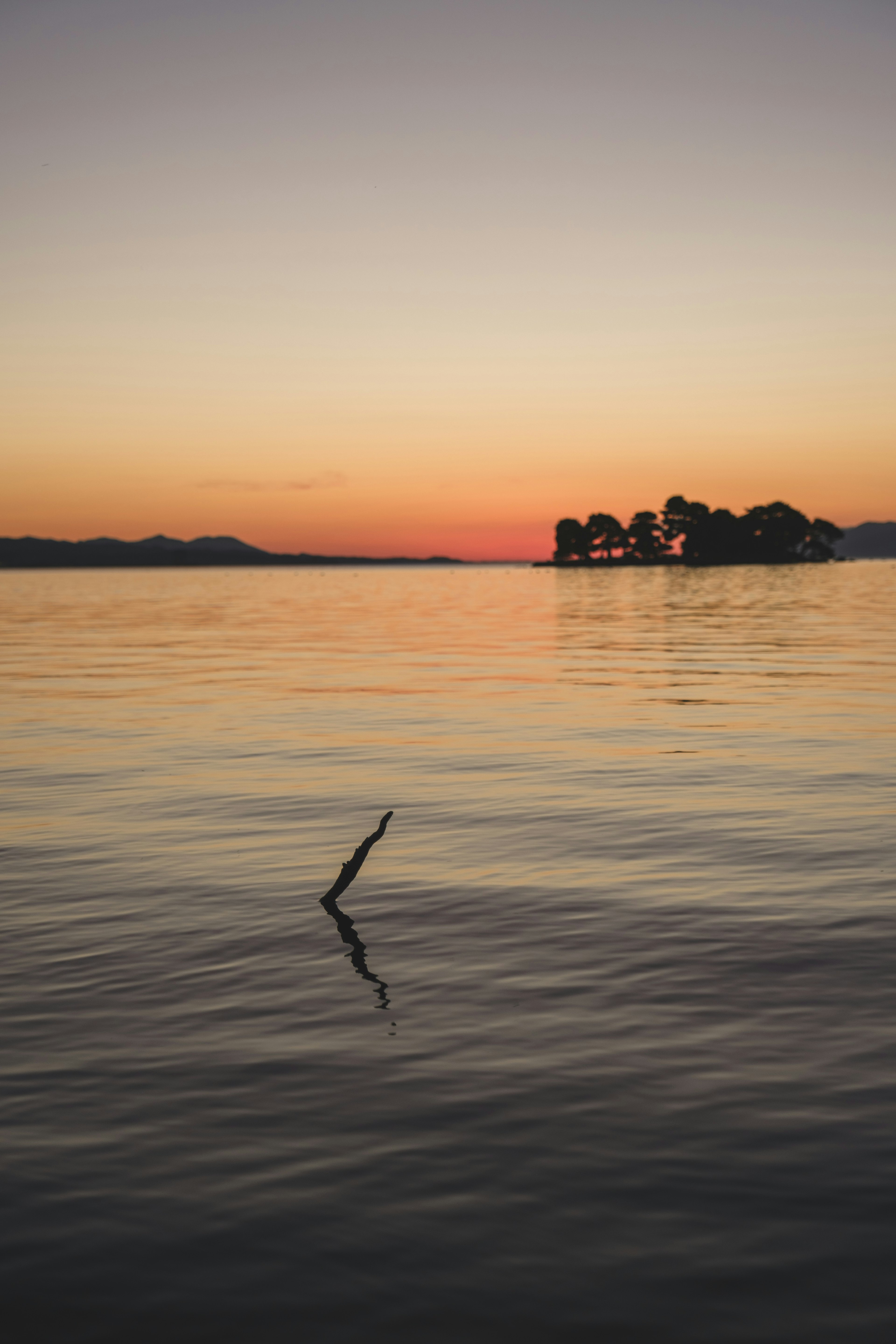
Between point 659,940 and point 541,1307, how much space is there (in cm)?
659

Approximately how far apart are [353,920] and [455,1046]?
419 centimetres

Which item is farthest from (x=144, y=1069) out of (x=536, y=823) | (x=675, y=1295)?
(x=536, y=823)

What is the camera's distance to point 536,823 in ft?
62.8

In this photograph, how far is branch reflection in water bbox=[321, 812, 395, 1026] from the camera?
1161 cm

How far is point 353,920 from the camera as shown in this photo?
13750 millimetres

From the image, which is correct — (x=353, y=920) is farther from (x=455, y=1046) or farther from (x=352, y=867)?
(x=455, y=1046)

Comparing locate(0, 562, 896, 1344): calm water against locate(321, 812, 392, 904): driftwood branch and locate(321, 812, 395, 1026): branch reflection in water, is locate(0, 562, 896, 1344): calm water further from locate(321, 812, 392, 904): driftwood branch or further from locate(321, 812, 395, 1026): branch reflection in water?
locate(321, 812, 392, 904): driftwood branch

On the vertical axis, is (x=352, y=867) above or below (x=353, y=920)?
above

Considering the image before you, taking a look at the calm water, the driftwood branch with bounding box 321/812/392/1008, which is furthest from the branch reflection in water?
the calm water

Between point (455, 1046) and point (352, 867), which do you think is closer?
point (455, 1046)

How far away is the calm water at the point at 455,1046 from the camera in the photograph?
21.4ft

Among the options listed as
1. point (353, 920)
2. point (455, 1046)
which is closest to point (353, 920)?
point (353, 920)

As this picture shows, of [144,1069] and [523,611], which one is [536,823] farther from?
[523,611]

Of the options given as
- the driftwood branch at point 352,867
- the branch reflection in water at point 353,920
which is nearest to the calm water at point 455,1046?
the branch reflection in water at point 353,920
